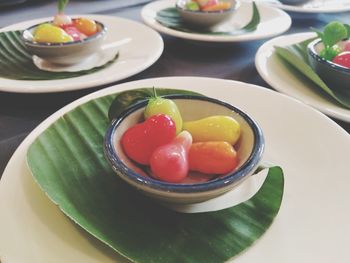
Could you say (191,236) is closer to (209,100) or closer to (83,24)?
(209,100)

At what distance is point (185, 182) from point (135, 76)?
18.7 inches

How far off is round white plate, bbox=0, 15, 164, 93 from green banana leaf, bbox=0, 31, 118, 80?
0.06ft

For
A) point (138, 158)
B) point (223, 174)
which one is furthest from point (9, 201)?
point (223, 174)

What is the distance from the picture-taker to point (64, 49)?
90 cm

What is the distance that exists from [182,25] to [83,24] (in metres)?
0.34

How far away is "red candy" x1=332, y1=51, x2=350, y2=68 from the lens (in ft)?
2.78

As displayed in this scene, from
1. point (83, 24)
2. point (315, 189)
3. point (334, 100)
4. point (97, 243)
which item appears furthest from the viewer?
point (83, 24)

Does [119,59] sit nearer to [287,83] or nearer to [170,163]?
[287,83]

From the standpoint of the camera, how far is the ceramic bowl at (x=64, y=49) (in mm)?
891

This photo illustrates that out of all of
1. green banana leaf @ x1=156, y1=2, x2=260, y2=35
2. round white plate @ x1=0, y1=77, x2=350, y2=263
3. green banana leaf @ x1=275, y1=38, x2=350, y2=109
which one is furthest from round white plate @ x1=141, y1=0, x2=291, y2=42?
round white plate @ x1=0, y1=77, x2=350, y2=263

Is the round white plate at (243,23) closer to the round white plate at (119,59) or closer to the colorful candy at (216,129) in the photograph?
the round white plate at (119,59)

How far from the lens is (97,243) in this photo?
1.51ft

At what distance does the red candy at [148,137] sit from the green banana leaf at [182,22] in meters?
0.68

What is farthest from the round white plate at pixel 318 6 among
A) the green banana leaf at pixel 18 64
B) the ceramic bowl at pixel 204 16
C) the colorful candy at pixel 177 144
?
the colorful candy at pixel 177 144
